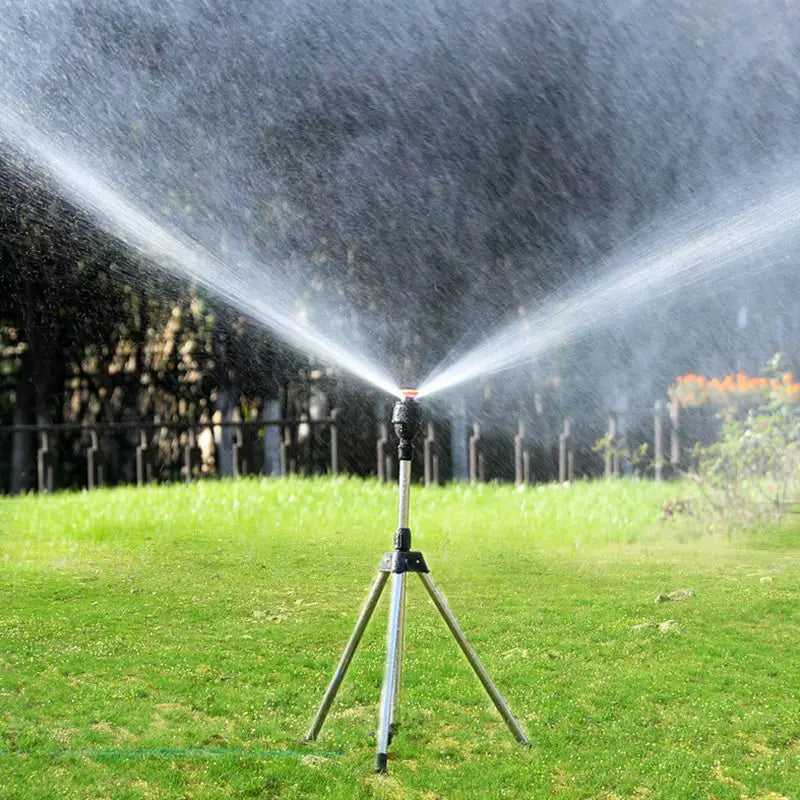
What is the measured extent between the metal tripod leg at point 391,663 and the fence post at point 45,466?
6040 millimetres

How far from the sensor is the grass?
3201 mm

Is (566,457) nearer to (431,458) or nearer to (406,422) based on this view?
(431,458)

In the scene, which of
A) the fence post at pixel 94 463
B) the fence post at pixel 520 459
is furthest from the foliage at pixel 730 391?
the fence post at pixel 94 463

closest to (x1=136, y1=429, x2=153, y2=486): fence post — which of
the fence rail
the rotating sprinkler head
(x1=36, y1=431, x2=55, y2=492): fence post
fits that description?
the fence rail

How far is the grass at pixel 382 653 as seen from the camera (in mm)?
3201

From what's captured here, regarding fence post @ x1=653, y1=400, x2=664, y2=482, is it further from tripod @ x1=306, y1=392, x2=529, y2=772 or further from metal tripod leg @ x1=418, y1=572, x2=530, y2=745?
tripod @ x1=306, y1=392, x2=529, y2=772

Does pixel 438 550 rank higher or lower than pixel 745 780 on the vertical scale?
higher

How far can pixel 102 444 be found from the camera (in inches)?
345

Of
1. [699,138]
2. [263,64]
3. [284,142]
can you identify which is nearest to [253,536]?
[284,142]

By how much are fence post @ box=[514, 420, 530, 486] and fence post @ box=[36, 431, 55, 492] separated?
3.66 meters

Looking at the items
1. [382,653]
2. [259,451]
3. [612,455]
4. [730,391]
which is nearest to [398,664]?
[382,653]

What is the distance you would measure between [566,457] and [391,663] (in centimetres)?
541

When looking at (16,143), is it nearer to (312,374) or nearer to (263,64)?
(263,64)

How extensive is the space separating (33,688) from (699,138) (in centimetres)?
811
